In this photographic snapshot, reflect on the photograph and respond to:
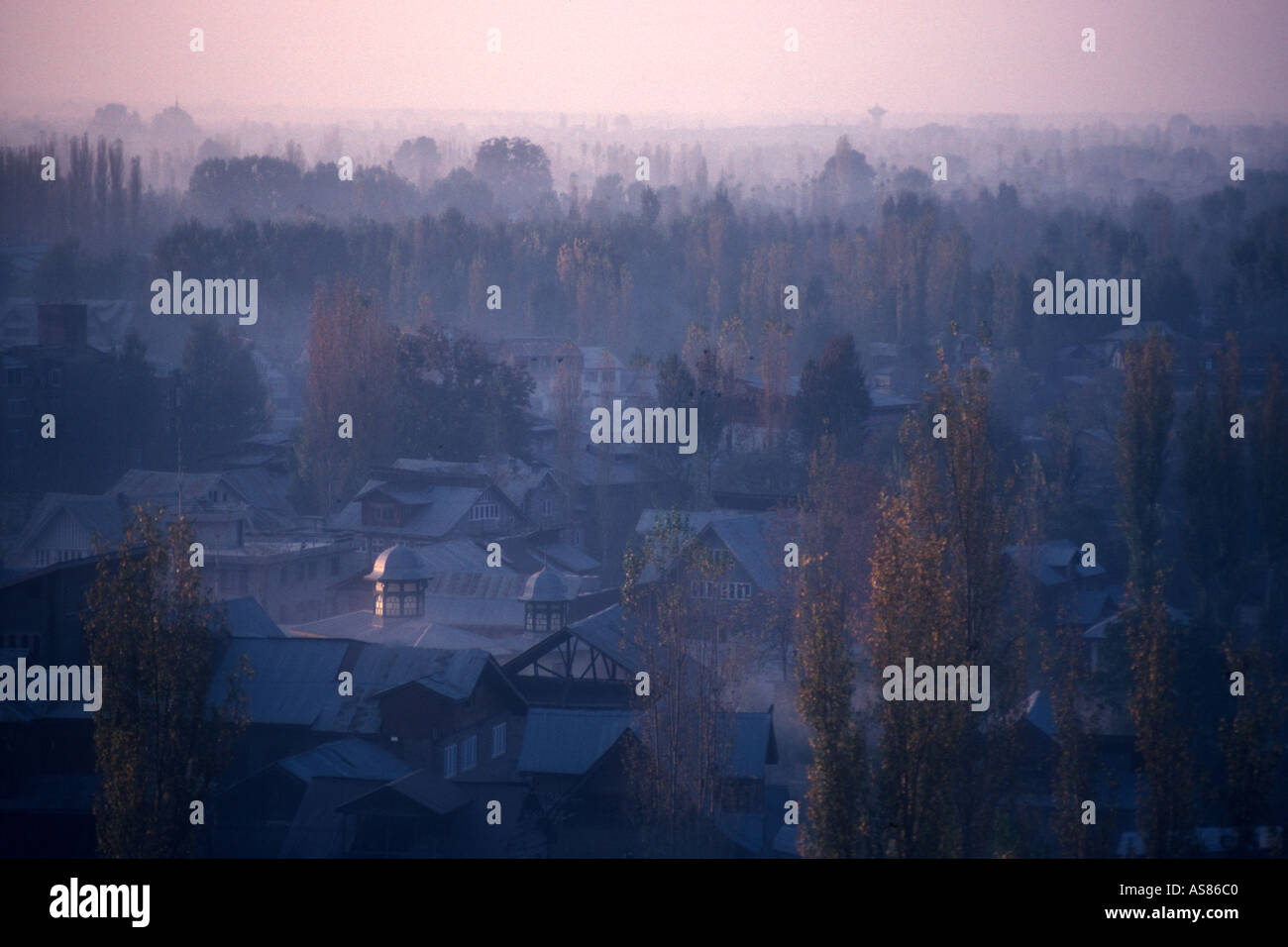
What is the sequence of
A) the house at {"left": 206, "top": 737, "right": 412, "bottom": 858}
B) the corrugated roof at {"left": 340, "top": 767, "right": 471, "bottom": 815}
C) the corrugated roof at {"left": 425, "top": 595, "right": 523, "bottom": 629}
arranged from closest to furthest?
the corrugated roof at {"left": 340, "top": 767, "right": 471, "bottom": 815}
the house at {"left": 206, "top": 737, "right": 412, "bottom": 858}
the corrugated roof at {"left": 425, "top": 595, "right": 523, "bottom": 629}

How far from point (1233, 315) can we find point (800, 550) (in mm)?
21858

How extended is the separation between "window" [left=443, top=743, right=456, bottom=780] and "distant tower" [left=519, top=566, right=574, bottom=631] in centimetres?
536

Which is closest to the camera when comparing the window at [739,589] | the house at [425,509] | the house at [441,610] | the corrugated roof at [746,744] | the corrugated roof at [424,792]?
the corrugated roof at [424,792]

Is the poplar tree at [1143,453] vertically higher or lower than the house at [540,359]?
lower

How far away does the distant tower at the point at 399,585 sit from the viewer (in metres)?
20.1

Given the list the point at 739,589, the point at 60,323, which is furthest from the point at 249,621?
the point at 60,323

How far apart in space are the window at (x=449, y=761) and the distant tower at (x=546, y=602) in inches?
211

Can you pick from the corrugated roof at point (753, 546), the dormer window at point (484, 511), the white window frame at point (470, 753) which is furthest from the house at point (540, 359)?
the white window frame at point (470, 753)

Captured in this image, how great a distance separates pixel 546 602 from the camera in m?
19.0

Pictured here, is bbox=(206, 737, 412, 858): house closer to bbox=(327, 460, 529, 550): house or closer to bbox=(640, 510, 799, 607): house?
bbox=(640, 510, 799, 607): house

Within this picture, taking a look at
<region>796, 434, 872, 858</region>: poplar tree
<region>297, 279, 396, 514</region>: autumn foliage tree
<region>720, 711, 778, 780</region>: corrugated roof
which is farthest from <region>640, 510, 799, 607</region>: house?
<region>297, 279, 396, 514</region>: autumn foliage tree

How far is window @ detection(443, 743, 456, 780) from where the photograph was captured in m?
13.5

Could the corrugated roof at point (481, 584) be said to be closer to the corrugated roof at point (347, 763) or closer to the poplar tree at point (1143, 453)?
the corrugated roof at point (347, 763)

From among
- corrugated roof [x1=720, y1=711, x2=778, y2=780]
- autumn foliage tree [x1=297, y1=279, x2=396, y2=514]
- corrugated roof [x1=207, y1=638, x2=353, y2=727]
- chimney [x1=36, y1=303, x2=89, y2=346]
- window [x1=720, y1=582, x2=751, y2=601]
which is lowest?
corrugated roof [x1=720, y1=711, x2=778, y2=780]
